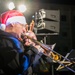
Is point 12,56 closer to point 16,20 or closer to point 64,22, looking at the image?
point 16,20

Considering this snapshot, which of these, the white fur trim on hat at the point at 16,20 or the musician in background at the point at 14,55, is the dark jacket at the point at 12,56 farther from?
the white fur trim on hat at the point at 16,20

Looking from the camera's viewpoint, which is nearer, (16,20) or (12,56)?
(12,56)

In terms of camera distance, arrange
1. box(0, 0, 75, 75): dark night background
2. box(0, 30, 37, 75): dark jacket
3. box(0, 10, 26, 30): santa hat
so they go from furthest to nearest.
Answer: box(0, 0, 75, 75): dark night background
box(0, 10, 26, 30): santa hat
box(0, 30, 37, 75): dark jacket

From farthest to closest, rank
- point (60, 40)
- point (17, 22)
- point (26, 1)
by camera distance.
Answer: point (60, 40), point (26, 1), point (17, 22)

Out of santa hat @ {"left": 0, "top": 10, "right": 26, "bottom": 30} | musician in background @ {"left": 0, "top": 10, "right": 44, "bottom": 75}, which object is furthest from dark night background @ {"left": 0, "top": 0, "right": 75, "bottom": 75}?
musician in background @ {"left": 0, "top": 10, "right": 44, "bottom": 75}

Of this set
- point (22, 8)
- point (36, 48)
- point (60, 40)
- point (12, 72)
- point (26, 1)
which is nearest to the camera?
point (12, 72)

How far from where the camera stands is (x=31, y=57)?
1324 millimetres

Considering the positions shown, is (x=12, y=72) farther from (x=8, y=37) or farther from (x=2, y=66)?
(x=8, y=37)

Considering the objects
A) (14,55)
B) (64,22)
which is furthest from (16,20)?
(64,22)

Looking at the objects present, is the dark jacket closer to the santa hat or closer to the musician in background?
the musician in background

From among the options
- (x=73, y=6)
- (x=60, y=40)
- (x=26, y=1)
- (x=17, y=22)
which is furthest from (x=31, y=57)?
(x=73, y=6)

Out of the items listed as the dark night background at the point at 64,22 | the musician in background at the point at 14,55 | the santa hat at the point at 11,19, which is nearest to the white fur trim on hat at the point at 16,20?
the santa hat at the point at 11,19

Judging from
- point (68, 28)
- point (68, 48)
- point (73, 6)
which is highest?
point (73, 6)

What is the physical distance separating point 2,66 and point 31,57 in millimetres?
174
